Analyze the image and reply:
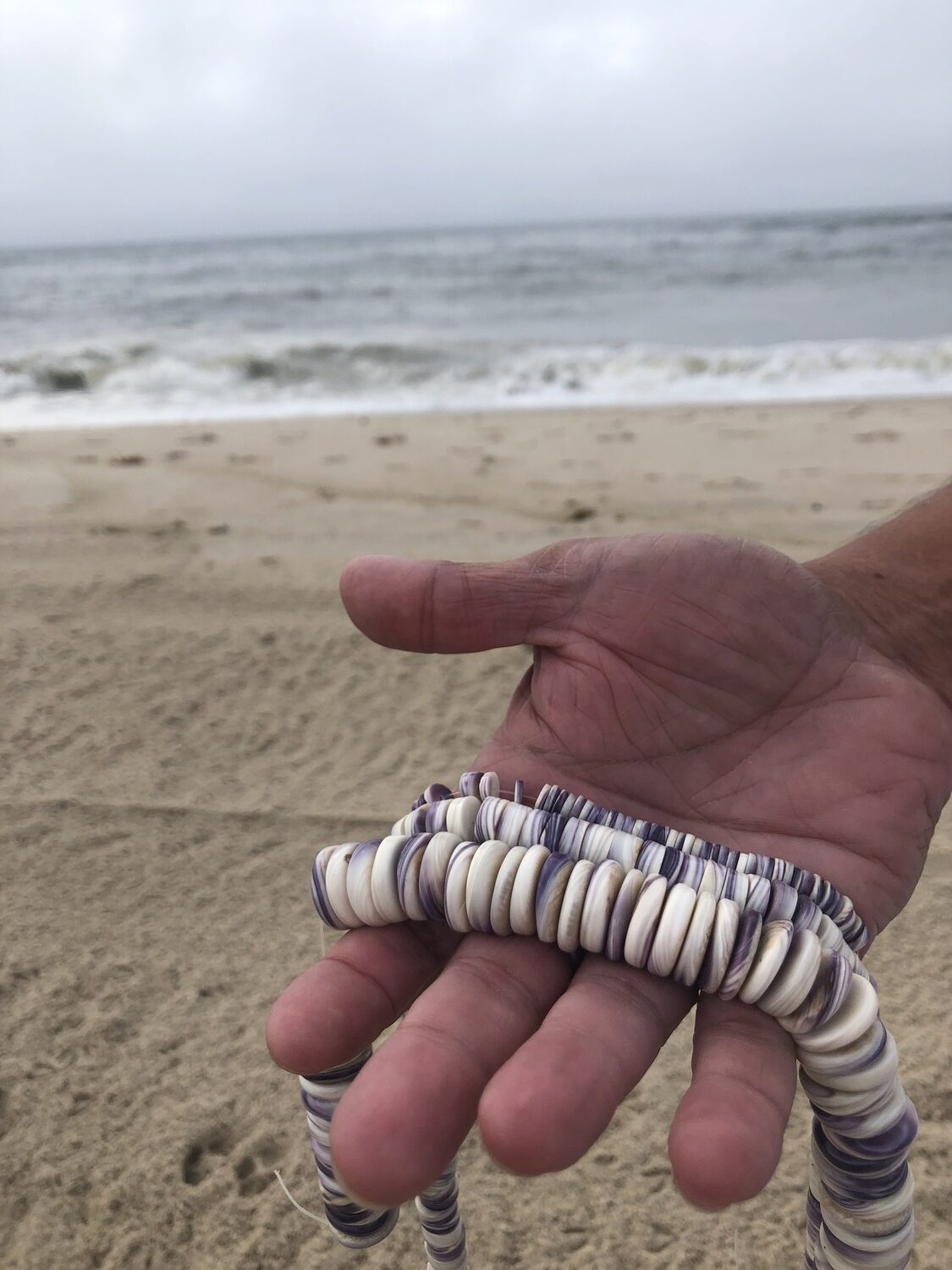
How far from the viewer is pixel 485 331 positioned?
11.3 m

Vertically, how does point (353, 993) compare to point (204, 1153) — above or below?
above

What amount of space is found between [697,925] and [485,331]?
10.9 meters

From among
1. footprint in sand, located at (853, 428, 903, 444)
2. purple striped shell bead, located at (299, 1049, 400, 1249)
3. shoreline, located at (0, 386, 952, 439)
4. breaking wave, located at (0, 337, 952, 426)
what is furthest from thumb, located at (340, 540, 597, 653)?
breaking wave, located at (0, 337, 952, 426)

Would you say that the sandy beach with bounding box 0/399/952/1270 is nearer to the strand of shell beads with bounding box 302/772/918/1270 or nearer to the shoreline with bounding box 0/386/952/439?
the strand of shell beads with bounding box 302/772/918/1270

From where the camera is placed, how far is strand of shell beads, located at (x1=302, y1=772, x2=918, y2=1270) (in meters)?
1.04

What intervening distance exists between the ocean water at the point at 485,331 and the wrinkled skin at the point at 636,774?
229 inches

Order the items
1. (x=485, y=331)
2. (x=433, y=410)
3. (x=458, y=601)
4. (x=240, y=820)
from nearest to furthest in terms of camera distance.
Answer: (x=458, y=601), (x=240, y=820), (x=433, y=410), (x=485, y=331)

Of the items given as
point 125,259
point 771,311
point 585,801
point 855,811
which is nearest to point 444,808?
point 585,801

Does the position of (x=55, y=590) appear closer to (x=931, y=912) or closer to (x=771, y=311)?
(x=931, y=912)

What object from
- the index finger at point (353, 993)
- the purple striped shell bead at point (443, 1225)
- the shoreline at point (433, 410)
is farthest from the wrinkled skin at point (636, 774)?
the shoreline at point (433, 410)

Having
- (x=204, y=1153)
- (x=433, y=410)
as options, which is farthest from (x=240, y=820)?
(x=433, y=410)

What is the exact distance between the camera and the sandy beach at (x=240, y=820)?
1.36 meters

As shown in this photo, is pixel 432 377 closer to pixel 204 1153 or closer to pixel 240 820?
pixel 240 820

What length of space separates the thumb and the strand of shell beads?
25cm
